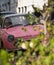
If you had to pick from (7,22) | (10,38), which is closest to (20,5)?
(7,22)

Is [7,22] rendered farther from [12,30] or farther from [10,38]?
[10,38]

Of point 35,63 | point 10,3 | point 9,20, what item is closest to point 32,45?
point 35,63

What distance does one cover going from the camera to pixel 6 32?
10656 mm

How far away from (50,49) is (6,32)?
26.8ft

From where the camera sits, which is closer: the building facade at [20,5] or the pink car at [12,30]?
the pink car at [12,30]

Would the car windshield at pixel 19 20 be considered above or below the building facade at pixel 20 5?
above

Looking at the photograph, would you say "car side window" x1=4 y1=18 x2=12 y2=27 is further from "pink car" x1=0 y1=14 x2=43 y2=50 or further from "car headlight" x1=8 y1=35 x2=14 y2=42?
"car headlight" x1=8 y1=35 x2=14 y2=42

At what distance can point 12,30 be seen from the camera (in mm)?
10789

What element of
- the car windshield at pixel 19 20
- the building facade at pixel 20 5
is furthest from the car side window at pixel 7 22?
the building facade at pixel 20 5

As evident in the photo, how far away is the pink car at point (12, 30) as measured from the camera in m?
10.0

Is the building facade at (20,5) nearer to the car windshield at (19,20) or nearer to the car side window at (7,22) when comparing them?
the car side window at (7,22)

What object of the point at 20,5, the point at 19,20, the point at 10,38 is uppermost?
the point at 19,20

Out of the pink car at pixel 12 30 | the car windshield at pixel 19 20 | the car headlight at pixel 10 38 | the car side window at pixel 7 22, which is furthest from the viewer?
the car side window at pixel 7 22

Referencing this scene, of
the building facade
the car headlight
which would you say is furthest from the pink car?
the building facade
